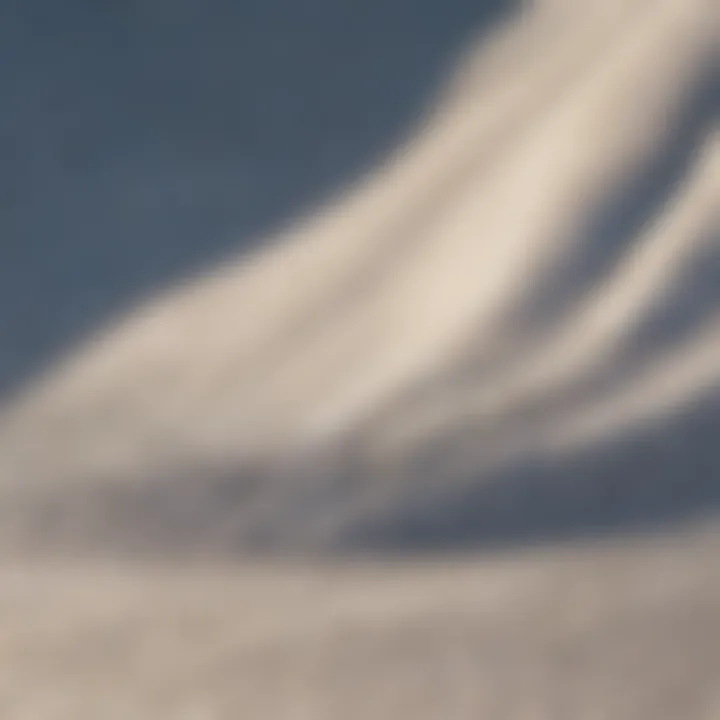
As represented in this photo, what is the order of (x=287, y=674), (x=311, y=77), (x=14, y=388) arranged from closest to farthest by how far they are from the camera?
(x=287, y=674) < (x=14, y=388) < (x=311, y=77)

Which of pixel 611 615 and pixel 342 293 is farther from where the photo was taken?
pixel 342 293

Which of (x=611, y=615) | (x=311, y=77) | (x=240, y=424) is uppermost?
(x=311, y=77)

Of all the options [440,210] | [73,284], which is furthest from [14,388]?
[440,210]

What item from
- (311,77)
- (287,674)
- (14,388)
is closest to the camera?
(287,674)

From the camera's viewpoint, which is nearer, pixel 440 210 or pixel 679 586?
pixel 679 586

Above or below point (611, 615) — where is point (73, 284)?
above

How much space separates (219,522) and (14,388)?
12 centimetres

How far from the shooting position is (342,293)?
47cm

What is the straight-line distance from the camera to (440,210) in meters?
0.48

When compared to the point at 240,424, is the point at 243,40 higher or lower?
higher

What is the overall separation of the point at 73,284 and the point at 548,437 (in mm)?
212

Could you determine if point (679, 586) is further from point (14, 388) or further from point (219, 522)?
point (14, 388)

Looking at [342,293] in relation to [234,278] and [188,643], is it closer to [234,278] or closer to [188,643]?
[234,278]

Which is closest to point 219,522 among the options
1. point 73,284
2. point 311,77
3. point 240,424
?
point 240,424
